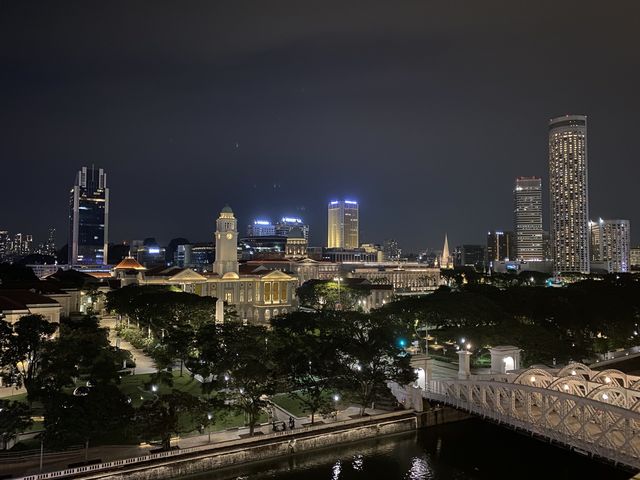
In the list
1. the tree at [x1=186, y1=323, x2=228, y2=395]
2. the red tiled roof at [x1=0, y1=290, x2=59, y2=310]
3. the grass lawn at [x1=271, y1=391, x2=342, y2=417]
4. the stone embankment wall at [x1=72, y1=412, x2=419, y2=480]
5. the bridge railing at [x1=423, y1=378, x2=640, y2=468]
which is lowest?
the stone embankment wall at [x1=72, y1=412, x2=419, y2=480]

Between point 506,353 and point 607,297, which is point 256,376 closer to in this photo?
point 506,353

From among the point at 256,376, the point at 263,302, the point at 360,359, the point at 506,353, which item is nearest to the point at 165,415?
the point at 256,376

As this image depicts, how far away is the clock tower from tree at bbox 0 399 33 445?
65841 millimetres

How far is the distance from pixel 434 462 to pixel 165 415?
1693 centimetres

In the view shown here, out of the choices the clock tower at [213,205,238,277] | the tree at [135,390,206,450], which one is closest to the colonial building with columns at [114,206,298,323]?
the clock tower at [213,205,238,277]

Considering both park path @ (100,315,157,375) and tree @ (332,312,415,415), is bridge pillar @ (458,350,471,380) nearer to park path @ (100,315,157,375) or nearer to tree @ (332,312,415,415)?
tree @ (332,312,415,415)

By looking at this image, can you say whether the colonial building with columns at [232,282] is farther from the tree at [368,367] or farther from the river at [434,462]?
the river at [434,462]

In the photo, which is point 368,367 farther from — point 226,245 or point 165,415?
point 226,245

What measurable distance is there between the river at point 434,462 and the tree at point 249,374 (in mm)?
3687

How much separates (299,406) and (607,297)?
55635 mm

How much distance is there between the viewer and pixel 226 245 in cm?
9600

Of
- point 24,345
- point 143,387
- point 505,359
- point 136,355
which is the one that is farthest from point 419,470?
point 136,355

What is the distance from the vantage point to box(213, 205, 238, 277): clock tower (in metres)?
94.9

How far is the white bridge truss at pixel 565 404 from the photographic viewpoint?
83.7 ft
